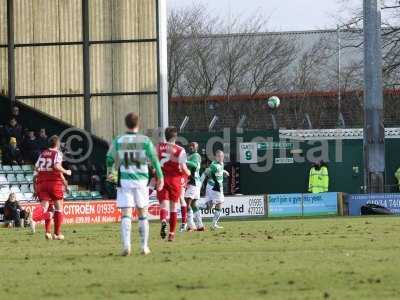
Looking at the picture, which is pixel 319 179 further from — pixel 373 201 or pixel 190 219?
pixel 190 219

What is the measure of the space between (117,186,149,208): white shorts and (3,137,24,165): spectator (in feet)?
84.0

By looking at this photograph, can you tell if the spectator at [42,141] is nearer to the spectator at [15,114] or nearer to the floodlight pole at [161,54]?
the spectator at [15,114]

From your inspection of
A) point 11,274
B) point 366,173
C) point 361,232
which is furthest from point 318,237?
point 366,173

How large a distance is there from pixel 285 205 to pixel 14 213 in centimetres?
1117

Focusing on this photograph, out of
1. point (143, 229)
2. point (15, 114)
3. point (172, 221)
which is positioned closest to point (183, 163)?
point (172, 221)

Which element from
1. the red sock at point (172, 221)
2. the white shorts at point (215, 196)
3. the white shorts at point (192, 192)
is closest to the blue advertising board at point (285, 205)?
the white shorts at point (215, 196)

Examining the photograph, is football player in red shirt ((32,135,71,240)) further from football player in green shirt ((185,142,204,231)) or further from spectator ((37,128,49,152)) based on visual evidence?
spectator ((37,128,49,152))

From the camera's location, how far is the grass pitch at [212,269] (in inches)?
511

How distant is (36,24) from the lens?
154 feet

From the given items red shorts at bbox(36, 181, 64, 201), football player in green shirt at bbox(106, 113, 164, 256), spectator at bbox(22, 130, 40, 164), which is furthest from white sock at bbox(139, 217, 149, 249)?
spectator at bbox(22, 130, 40, 164)

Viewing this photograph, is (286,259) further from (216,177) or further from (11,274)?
(216,177)

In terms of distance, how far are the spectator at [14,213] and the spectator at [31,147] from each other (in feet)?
25.4

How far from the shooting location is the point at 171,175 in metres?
23.6

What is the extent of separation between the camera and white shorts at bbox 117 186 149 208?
59.4ft
